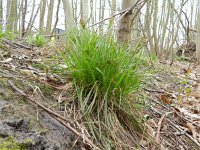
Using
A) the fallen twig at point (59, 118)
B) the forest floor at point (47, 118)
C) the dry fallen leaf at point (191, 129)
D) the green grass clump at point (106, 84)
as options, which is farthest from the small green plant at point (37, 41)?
the fallen twig at point (59, 118)

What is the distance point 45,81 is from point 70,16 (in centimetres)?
373

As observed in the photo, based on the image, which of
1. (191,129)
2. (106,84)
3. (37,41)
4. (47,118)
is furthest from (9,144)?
(37,41)

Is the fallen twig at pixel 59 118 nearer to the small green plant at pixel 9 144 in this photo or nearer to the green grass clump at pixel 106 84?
the green grass clump at pixel 106 84

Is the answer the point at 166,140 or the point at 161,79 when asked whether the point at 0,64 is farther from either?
the point at 161,79

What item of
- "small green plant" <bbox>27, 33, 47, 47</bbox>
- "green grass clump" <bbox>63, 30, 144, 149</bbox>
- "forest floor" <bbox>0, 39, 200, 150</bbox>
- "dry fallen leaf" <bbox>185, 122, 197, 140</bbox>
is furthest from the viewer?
"small green plant" <bbox>27, 33, 47, 47</bbox>

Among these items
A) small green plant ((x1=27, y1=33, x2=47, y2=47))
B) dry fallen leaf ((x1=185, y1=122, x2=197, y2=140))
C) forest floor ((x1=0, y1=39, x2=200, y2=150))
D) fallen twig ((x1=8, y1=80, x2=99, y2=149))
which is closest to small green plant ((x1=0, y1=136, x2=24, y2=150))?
forest floor ((x1=0, y1=39, x2=200, y2=150))

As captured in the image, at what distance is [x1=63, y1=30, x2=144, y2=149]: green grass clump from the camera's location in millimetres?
1471

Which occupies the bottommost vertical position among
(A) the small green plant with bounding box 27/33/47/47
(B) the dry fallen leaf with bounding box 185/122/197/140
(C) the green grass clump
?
(B) the dry fallen leaf with bounding box 185/122/197/140

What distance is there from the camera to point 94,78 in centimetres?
158

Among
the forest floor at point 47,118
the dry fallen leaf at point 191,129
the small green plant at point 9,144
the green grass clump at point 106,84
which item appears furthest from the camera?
the dry fallen leaf at point 191,129

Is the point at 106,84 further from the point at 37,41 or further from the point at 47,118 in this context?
the point at 37,41

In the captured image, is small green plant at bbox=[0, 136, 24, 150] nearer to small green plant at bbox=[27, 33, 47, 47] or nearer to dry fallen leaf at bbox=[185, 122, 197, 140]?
dry fallen leaf at bbox=[185, 122, 197, 140]

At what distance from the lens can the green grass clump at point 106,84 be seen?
4.83 feet

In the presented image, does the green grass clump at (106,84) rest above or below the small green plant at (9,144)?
above
